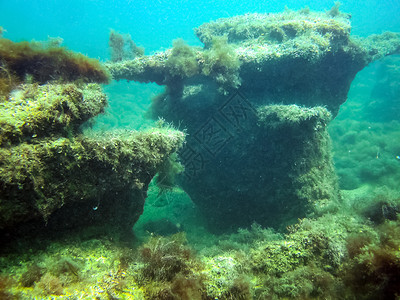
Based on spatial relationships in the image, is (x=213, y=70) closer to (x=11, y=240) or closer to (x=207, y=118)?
(x=207, y=118)

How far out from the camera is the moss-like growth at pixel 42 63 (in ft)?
13.8

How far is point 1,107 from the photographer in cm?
308

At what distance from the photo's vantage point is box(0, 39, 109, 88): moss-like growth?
13.8 ft

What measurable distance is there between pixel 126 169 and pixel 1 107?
2.17 m

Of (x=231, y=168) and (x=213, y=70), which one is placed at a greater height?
(x=213, y=70)

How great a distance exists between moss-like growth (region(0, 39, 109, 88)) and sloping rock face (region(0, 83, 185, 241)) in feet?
2.02

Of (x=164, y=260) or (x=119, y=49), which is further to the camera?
(x=119, y=49)

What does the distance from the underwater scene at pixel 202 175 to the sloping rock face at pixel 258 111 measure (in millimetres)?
56

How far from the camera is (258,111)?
745 centimetres

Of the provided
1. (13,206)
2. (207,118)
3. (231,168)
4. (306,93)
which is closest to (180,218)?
(231,168)

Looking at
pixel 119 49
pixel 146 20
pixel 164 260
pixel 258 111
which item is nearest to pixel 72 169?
pixel 164 260

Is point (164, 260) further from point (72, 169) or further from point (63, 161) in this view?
point (63, 161)

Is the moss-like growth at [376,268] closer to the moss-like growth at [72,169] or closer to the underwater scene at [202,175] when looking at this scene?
the underwater scene at [202,175]

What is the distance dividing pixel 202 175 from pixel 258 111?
346 cm
